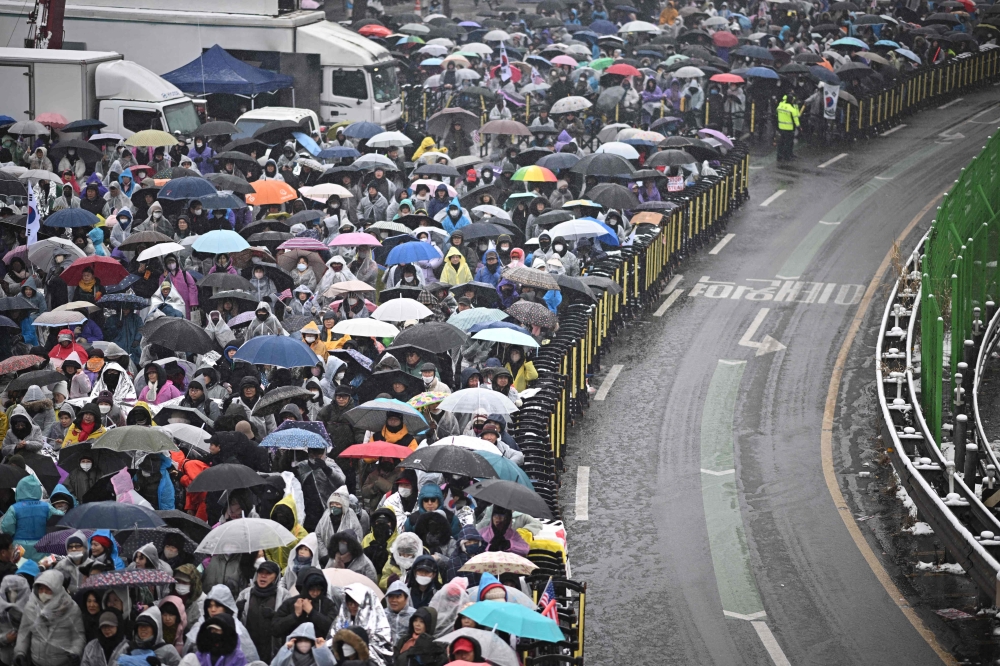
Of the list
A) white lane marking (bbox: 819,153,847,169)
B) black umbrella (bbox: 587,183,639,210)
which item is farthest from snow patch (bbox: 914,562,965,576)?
white lane marking (bbox: 819,153,847,169)

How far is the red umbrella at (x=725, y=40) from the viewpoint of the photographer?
133 feet

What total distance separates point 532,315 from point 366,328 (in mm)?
2314

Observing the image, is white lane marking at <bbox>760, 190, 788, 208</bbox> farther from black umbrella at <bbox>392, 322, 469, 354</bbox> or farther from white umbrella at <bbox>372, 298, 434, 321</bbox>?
black umbrella at <bbox>392, 322, 469, 354</bbox>

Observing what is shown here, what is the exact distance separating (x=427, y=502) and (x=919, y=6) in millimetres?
39775

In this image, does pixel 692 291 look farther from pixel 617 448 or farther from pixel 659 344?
pixel 617 448

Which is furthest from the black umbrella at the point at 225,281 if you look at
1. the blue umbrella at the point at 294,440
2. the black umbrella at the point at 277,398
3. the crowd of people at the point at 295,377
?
the blue umbrella at the point at 294,440

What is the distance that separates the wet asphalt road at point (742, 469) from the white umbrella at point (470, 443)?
1942mm

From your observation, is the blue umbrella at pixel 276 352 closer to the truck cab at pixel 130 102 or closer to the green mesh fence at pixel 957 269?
the green mesh fence at pixel 957 269

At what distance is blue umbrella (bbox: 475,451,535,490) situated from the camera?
13.4 meters

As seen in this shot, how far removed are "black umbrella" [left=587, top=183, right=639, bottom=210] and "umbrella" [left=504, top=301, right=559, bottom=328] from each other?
5273 mm

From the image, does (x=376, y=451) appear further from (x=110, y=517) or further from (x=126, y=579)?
(x=126, y=579)

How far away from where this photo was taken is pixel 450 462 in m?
13.2

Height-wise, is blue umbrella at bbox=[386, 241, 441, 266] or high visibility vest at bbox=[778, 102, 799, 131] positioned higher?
high visibility vest at bbox=[778, 102, 799, 131]

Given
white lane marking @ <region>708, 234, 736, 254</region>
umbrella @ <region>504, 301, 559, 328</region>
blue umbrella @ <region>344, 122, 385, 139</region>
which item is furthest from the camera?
blue umbrella @ <region>344, 122, 385, 139</region>
